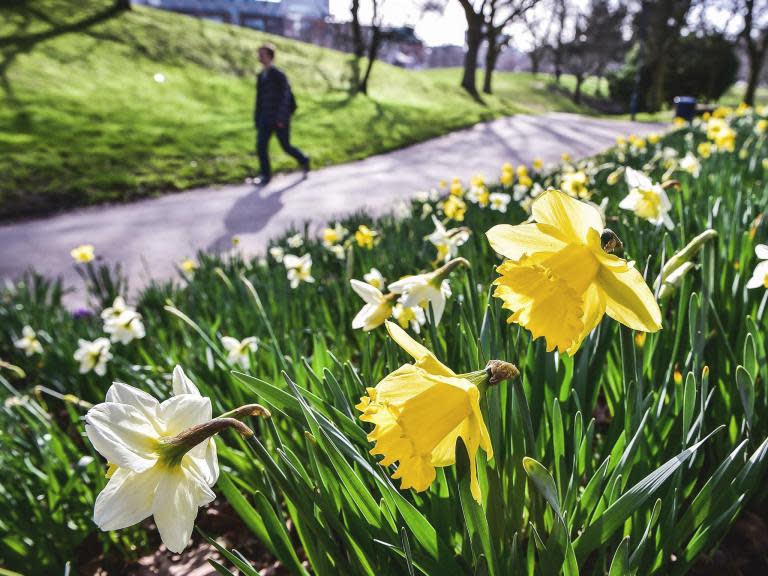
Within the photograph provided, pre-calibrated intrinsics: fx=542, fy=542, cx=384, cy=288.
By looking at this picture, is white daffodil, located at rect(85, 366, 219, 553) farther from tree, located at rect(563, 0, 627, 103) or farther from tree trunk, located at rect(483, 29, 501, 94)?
tree, located at rect(563, 0, 627, 103)

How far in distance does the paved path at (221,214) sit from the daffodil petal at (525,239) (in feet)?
10.2

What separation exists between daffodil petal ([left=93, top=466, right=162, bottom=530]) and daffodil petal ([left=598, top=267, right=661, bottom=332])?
597 millimetres

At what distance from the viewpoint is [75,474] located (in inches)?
55.5

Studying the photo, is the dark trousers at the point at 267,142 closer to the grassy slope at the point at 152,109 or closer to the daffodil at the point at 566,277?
the grassy slope at the point at 152,109

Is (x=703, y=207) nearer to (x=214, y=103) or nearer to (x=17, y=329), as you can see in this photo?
(x=17, y=329)

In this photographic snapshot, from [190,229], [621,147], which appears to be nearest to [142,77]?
[190,229]

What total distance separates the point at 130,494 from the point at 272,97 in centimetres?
782

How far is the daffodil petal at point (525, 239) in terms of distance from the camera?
27.8 inches

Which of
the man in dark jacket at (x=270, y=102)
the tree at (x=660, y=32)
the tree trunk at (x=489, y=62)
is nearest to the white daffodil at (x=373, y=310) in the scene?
the man in dark jacket at (x=270, y=102)

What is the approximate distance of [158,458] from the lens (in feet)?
2.09

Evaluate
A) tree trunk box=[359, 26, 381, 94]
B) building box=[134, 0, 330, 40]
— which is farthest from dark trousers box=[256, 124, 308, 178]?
building box=[134, 0, 330, 40]

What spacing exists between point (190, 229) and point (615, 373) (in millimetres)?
5848

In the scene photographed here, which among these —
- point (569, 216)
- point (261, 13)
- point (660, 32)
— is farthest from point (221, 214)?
point (261, 13)

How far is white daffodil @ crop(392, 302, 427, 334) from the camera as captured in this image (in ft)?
3.89
